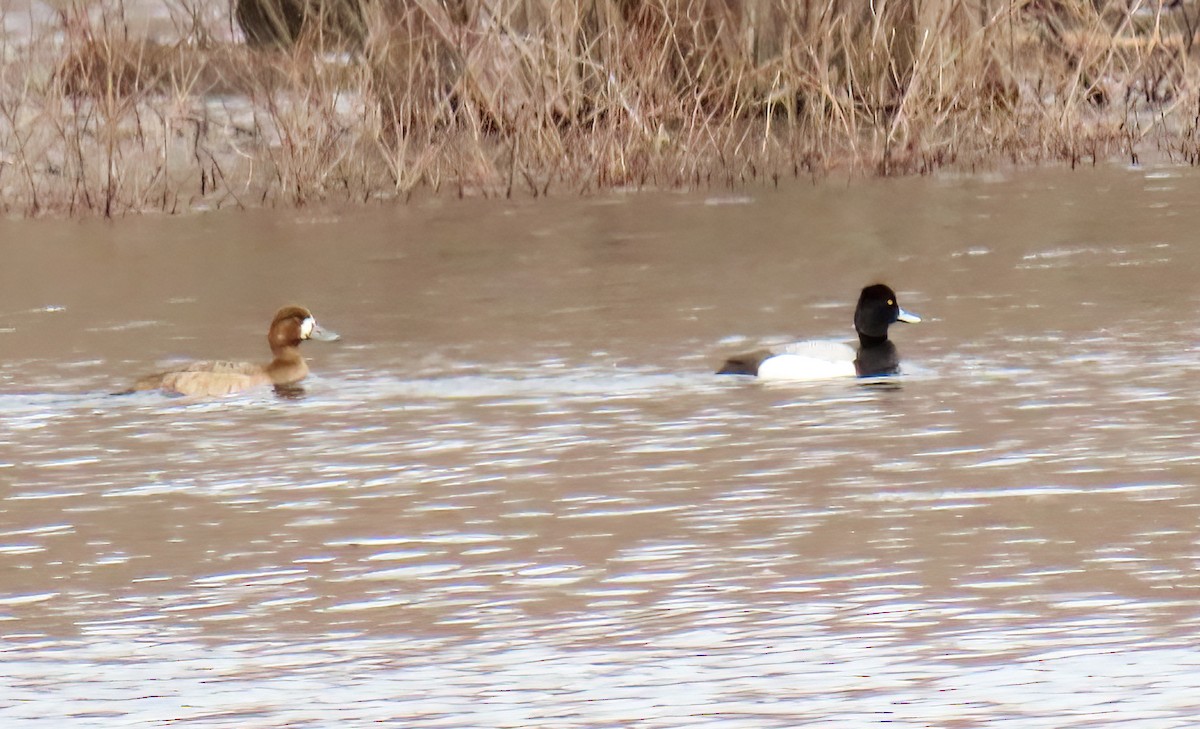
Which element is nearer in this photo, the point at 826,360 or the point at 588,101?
the point at 826,360

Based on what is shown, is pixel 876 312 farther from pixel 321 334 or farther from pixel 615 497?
pixel 615 497

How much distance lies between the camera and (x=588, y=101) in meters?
18.3

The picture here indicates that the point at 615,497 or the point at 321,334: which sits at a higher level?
the point at 321,334

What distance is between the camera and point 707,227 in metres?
15.7

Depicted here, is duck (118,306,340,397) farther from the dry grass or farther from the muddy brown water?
the dry grass

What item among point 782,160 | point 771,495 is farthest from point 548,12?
Result: point 771,495

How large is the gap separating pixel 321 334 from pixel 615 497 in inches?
158

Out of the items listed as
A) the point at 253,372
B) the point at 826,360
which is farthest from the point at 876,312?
the point at 253,372

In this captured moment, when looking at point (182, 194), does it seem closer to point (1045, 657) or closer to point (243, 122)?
point (243, 122)

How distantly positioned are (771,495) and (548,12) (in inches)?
411

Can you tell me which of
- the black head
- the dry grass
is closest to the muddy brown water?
the black head

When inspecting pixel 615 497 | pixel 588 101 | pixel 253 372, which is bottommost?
pixel 615 497

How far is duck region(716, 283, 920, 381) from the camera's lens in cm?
1017

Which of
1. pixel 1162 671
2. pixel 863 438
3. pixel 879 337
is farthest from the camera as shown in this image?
pixel 879 337
